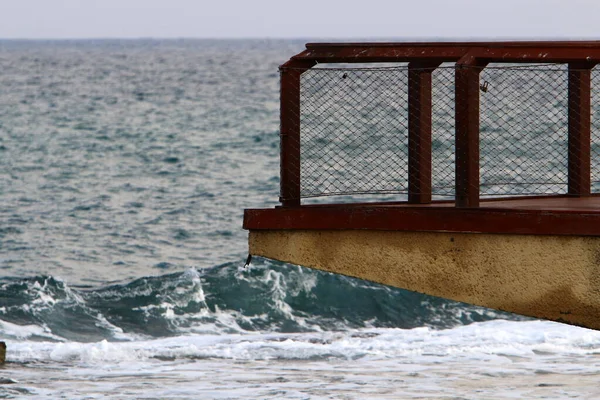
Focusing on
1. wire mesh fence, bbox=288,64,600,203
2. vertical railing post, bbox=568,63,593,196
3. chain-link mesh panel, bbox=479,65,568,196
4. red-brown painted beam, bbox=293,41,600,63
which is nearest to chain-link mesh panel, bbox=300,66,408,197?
wire mesh fence, bbox=288,64,600,203

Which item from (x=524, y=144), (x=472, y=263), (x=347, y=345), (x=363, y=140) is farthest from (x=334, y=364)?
(x=363, y=140)

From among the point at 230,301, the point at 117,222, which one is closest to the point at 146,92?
the point at 117,222

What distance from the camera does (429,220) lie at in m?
7.14

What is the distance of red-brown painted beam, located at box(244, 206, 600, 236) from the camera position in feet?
22.4

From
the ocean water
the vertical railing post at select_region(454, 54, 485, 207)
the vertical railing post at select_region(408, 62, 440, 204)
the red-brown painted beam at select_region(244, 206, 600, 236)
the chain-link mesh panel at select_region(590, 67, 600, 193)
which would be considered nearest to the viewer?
the red-brown painted beam at select_region(244, 206, 600, 236)

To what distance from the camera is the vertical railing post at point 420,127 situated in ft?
25.2

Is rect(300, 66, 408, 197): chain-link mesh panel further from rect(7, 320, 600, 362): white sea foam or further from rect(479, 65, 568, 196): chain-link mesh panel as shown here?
rect(7, 320, 600, 362): white sea foam

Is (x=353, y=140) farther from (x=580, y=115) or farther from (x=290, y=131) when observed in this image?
(x=290, y=131)

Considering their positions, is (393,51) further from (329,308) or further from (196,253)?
(196,253)

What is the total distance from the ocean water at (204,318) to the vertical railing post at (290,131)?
4568mm

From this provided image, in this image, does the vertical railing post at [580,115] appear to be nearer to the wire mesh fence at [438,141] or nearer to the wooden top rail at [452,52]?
the wire mesh fence at [438,141]

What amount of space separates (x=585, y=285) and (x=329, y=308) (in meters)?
11.1

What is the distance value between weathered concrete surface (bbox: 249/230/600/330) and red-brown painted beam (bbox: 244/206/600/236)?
0.22 feet

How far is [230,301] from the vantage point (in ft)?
59.9
